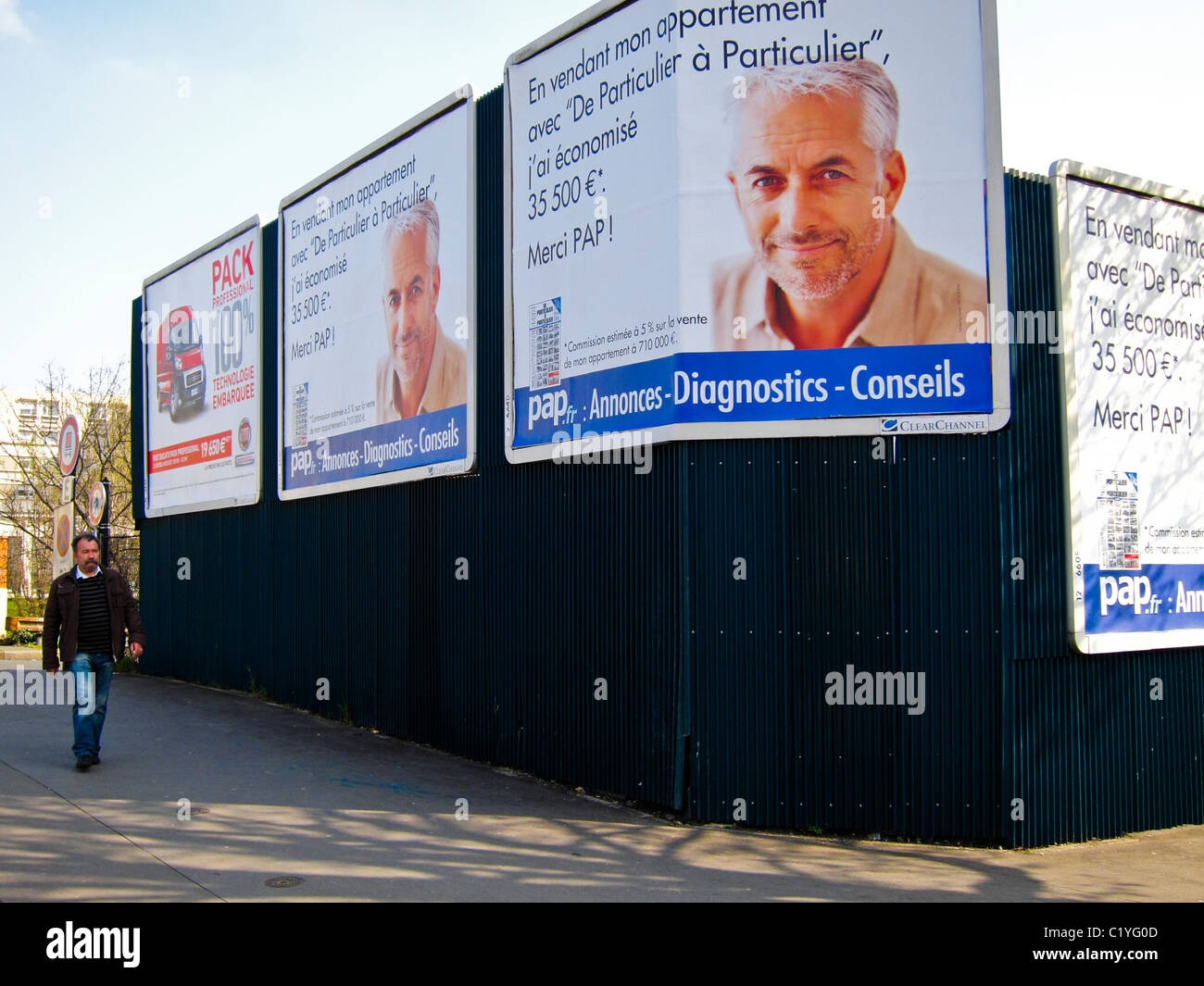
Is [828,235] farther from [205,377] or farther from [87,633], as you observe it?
[205,377]

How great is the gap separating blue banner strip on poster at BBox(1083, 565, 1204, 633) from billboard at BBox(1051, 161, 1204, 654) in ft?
0.05

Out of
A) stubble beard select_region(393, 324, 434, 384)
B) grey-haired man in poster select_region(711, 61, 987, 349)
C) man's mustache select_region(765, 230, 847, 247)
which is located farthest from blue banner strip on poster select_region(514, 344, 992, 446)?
stubble beard select_region(393, 324, 434, 384)

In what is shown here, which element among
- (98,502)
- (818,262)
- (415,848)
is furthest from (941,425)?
(98,502)

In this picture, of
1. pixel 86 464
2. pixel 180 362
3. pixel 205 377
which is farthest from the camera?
pixel 86 464

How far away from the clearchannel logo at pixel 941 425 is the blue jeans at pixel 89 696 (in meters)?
7.06

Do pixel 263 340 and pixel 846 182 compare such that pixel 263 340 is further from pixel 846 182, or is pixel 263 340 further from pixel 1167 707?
pixel 1167 707

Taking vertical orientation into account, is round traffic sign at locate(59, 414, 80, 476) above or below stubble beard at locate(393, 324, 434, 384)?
below

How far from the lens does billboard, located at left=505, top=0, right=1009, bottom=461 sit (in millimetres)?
9125

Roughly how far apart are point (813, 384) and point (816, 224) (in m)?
1.31

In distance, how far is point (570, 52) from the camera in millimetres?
10727

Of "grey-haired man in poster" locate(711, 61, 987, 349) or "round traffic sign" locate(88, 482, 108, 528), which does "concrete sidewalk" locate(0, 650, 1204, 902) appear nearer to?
"grey-haired man in poster" locate(711, 61, 987, 349)

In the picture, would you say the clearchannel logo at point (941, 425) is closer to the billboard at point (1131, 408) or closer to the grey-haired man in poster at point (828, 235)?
the grey-haired man in poster at point (828, 235)

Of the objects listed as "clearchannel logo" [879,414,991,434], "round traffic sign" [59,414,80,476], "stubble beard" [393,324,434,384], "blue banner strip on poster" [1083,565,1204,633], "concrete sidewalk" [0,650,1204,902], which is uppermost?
"stubble beard" [393,324,434,384]

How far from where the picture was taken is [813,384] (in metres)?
9.20
